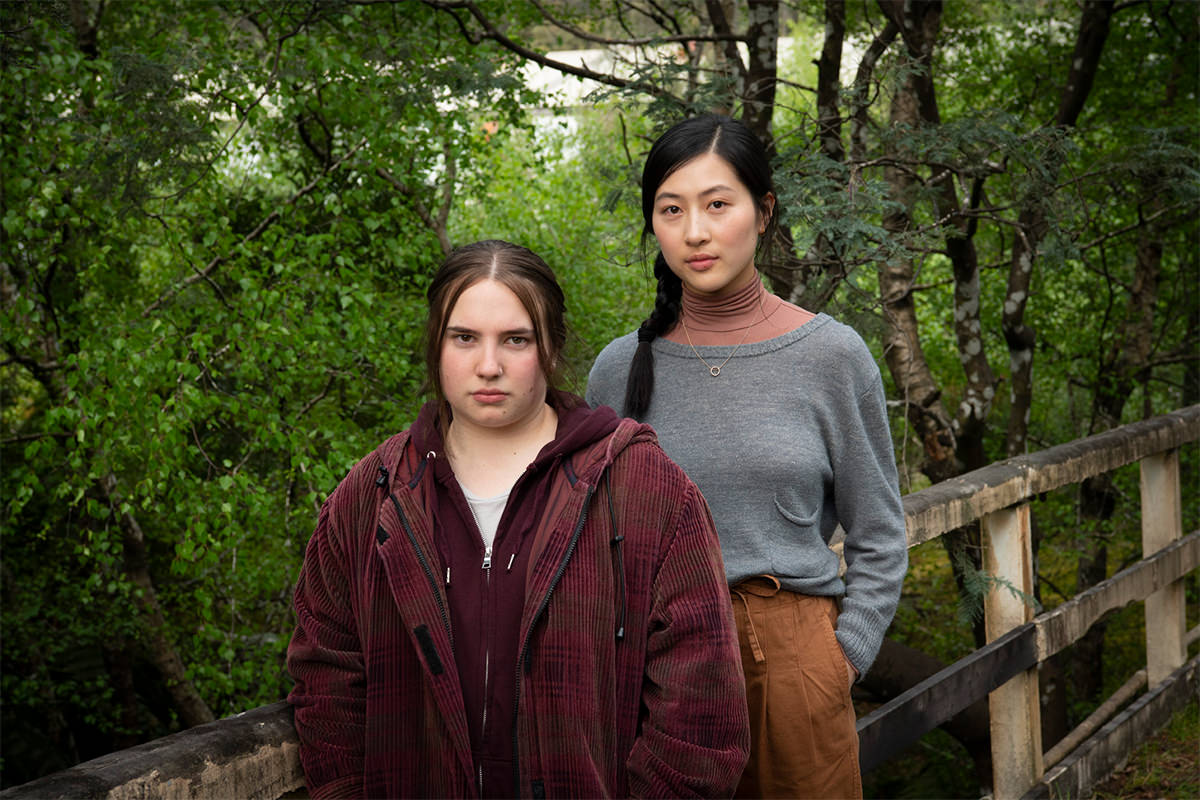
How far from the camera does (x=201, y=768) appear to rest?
1577 millimetres

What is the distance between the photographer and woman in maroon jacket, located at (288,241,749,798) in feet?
5.35

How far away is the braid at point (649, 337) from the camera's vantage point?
2221 millimetres

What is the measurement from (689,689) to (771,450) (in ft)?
1.87

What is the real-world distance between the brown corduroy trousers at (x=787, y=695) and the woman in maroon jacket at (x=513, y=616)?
396mm

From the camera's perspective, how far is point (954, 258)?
6242 millimetres

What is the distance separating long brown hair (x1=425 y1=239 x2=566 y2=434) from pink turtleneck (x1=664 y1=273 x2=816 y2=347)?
47 centimetres

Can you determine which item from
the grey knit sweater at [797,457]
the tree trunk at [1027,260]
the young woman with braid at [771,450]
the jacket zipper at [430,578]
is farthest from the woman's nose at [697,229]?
the tree trunk at [1027,260]

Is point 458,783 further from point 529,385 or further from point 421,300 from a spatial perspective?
point 421,300

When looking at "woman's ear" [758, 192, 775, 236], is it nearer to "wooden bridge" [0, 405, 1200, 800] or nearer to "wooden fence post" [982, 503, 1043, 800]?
"wooden bridge" [0, 405, 1200, 800]

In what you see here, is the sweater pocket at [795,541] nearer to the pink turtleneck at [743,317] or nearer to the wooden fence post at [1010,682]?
the pink turtleneck at [743,317]

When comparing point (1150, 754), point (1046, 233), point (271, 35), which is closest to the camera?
point (1150, 754)

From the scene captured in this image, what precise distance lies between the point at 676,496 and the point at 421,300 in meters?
Answer: 5.45

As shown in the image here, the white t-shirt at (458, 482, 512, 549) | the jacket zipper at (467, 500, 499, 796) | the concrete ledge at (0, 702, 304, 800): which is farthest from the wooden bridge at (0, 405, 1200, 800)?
the white t-shirt at (458, 482, 512, 549)

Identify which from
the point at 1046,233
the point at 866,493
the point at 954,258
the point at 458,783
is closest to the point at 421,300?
the point at 954,258
